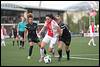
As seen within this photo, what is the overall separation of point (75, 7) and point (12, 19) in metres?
27.2

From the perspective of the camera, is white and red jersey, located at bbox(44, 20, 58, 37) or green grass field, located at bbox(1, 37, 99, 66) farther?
white and red jersey, located at bbox(44, 20, 58, 37)

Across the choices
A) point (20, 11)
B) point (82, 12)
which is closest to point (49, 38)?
point (20, 11)

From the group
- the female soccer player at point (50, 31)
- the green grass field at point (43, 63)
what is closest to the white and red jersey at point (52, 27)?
the female soccer player at point (50, 31)

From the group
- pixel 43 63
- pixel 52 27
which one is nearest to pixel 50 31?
pixel 52 27

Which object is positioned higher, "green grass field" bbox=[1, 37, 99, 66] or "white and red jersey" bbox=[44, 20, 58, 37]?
"white and red jersey" bbox=[44, 20, 58, 37]

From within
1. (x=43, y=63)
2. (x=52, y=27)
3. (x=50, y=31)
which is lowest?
(x=43, y=63)

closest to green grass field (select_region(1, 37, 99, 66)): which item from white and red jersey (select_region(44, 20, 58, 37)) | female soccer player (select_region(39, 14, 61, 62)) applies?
female soccer player (select_region(39, 14, 61, 62))

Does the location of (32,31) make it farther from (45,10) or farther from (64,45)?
(45,10)

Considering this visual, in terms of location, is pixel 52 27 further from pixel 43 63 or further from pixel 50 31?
pixel 43 63

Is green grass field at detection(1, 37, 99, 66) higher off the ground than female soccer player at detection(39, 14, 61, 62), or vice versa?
female soccer player at detection(39, 14, 61, 62)

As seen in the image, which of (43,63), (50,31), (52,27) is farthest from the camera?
(50,31)

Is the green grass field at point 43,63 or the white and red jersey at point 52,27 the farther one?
the white and red jersey at point 52,27

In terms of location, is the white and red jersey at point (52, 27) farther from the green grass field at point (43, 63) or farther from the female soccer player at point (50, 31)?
the green grass field at point (43, 63)

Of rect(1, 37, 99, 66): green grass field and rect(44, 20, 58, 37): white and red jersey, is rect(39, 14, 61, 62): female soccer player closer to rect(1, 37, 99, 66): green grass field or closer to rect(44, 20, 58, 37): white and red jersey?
rect(44, 20, 58, 37): white and red jersey
